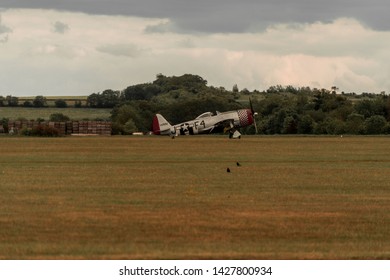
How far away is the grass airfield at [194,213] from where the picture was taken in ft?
76.5

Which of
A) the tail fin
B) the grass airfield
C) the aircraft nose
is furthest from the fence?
the grass airfield

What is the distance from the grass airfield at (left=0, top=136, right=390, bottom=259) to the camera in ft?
76.5

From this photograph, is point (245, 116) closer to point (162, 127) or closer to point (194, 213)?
point (162, 127)

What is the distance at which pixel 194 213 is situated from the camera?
29953 mm

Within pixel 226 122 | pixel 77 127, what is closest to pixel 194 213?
pixel 226 122

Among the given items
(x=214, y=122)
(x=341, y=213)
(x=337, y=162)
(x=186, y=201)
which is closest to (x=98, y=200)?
(x=186, y=201)

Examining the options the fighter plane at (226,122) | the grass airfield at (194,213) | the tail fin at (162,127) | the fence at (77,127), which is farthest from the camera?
the fence at (77,127)

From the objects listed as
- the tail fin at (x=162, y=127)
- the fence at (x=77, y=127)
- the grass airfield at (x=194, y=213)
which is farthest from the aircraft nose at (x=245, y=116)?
the grass airfield at (x=194, y=213)

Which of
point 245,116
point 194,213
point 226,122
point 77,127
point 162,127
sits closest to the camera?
point 194,213

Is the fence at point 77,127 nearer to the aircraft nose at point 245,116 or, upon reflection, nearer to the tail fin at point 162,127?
the tail fin at point 162,127

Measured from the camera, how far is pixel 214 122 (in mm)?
130500

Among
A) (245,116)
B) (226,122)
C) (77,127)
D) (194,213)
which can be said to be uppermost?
(245,116)

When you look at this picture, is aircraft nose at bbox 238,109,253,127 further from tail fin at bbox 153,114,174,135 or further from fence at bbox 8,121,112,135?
fence at bbox 8,121,112,135

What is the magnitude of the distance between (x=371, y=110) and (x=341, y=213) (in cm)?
15860
